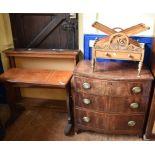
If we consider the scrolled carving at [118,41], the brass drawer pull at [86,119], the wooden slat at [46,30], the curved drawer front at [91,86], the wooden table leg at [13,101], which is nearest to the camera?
the scrolled carving at [118,41]

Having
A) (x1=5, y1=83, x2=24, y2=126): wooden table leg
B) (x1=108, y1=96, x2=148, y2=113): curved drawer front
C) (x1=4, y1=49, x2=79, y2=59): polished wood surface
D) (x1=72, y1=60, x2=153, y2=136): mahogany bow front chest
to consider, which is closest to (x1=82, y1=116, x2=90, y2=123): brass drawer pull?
(x1=72, y1=60, x2=153, y2=136): mahogany bow front chest

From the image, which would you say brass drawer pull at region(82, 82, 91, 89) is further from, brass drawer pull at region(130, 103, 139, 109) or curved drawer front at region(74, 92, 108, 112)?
brass drawer pull at region(130, 103, 139, 109)

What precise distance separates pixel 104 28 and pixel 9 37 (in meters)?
1.21

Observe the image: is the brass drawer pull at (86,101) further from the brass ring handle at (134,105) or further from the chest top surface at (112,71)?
the brass ring handle at (134,105)

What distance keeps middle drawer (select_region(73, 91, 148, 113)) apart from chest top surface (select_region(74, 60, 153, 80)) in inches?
8.2

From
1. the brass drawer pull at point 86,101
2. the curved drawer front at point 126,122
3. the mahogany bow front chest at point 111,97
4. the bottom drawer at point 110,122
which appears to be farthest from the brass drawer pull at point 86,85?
the curved drawer front at point 126,122

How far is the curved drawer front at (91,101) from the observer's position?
5.28 feet

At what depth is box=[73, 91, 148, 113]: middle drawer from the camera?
156 centimetres

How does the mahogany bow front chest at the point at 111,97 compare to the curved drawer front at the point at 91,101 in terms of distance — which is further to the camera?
the curved drawer front at the point at 91,101

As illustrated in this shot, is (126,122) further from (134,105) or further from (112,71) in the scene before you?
(112,71)

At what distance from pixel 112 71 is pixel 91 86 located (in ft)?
0.82

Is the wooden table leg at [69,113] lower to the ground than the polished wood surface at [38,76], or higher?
lower

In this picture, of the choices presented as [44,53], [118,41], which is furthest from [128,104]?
[44,53]

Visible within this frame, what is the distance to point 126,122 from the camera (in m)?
1.70
